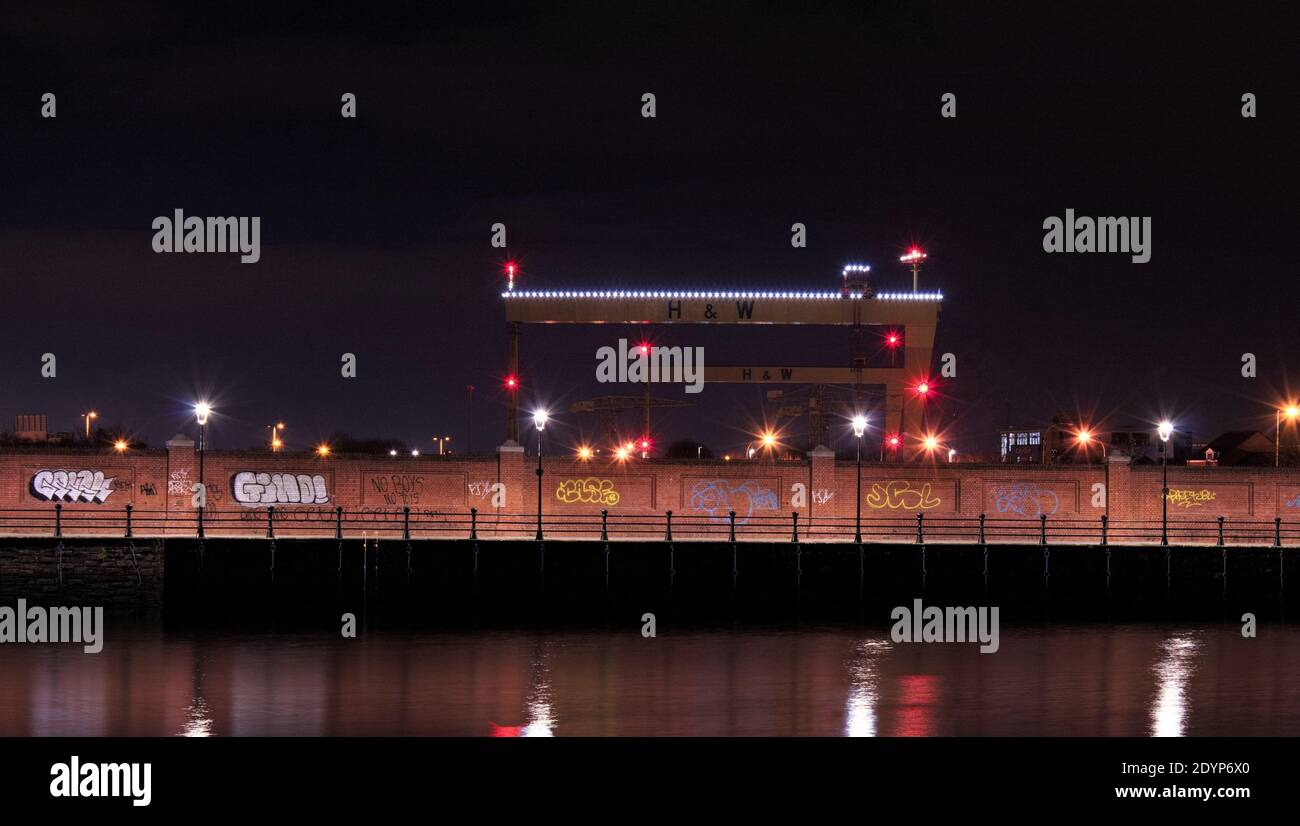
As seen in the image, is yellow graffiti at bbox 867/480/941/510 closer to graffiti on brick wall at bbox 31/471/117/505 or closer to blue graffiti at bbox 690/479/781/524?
blue graffiti at bbox 690/479/781/524

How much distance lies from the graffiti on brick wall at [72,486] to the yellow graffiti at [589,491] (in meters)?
12.6

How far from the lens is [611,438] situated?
293ft

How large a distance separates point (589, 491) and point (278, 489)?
29.4 feet

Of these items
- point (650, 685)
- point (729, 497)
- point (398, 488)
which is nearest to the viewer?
point (650, 685)

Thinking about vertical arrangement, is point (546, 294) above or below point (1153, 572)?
above

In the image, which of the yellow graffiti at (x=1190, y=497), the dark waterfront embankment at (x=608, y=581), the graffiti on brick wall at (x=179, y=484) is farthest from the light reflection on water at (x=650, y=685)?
the yellow graffiti at (x=1190, y=497)

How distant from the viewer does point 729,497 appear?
143 feet

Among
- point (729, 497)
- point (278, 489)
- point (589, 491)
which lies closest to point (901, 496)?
point (729, 497)

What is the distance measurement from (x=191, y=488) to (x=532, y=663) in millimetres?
18327

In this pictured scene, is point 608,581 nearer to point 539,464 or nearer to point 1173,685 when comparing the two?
point 539,464
